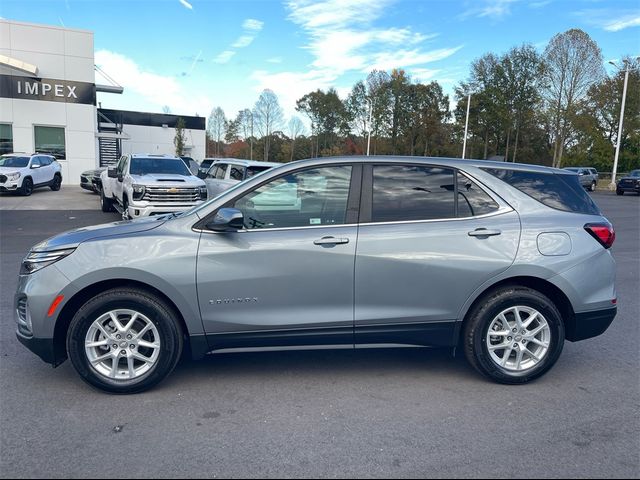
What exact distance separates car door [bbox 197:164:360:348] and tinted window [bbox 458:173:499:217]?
2.97ft

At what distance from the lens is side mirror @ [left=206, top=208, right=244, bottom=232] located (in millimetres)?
3820

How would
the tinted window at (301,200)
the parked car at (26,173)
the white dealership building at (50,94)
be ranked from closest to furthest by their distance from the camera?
the tinted window at (301,200), the parked car at (26,173), the white dealership building at (50,94)

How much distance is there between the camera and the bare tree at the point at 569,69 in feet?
162

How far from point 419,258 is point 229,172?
10519 mm

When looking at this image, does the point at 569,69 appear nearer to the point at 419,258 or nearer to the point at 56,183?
the point at 56,183

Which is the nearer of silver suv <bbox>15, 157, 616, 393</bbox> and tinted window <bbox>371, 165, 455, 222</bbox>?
silver suv <bbox>15, 157, 616, 393</bbox>

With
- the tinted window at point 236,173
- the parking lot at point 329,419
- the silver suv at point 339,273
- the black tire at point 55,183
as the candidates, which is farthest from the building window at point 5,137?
the silver suv at point 339,273

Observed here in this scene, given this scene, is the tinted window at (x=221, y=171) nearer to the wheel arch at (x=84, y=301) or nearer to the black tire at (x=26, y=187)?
the wheel arch at (x=84, y=301)

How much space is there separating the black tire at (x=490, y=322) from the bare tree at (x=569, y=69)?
5241 cm

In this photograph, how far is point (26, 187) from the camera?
851 inches

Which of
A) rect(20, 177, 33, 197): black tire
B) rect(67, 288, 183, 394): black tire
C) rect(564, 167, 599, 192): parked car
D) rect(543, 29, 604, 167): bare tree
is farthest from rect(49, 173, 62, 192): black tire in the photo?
rect(543, 29, 604, 167): bare tree

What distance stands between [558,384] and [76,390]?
3.78 meters

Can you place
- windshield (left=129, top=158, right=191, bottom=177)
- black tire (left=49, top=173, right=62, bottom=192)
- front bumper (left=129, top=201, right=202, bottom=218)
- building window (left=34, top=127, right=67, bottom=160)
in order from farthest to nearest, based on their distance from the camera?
building window (left=34, top=127, right=67, bottom=160), black tire (left=49, top=173, right=62, bottom=192), windshield (left=129, top=158, right=191, bottom=177), front bumper (left=129, top=201, right=202, bottom=218)

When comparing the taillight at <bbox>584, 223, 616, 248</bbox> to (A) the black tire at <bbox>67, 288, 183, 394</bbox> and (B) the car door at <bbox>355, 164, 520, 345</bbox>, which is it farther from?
(A) the black tire at <bbox>67, 288, 183, 394</bbox>
